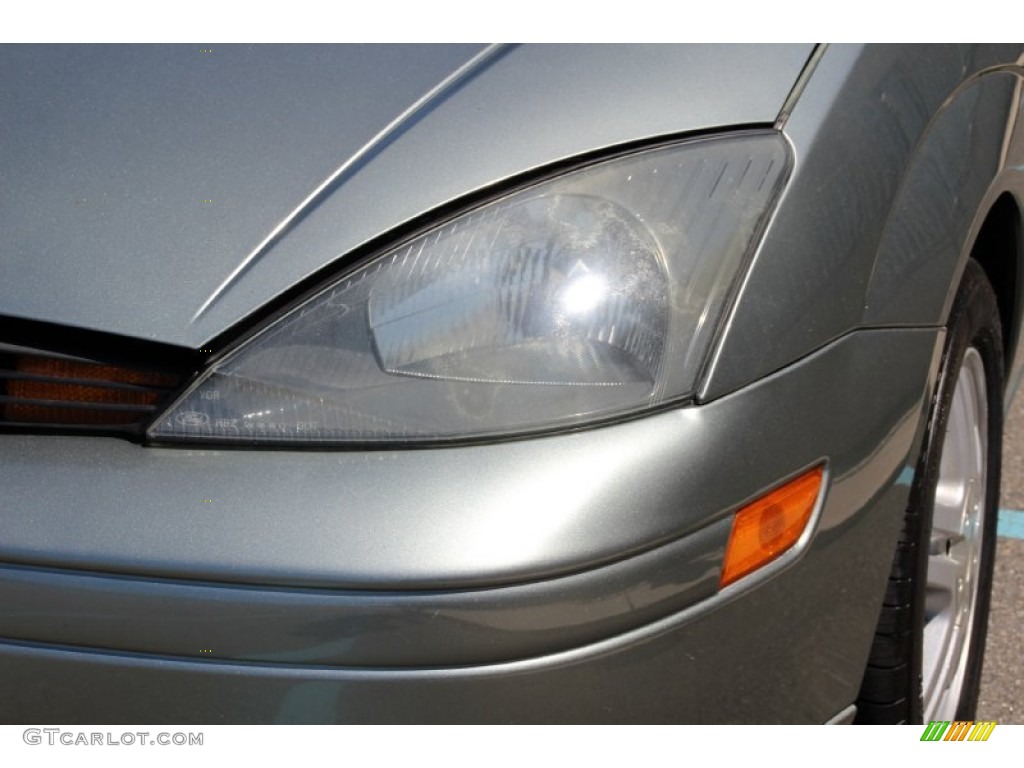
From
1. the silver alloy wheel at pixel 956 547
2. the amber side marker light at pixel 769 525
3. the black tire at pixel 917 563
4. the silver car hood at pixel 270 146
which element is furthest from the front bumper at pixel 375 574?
the silver alloy wheel at pixel 956 547

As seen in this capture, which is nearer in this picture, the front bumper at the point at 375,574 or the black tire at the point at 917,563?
the front bumper at the point at 375,574

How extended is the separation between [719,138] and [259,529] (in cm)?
67

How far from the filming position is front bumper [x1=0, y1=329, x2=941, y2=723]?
1.32m

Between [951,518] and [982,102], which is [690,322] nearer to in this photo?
[982,102]

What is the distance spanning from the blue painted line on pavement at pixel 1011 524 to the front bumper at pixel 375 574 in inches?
70.3

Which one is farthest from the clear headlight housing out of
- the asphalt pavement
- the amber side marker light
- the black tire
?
the asphalt pavement

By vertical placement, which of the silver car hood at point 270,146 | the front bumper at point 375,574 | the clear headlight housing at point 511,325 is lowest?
the front bumper at point 375,574

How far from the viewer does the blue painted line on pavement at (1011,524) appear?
2984 mm

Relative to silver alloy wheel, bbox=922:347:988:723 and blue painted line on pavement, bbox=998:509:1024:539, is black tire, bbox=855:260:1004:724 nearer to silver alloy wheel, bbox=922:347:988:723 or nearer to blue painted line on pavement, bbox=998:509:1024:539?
silver alloy wheel, bbox=922:347:988:723

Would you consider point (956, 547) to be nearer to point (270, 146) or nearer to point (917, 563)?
point (917, 563)

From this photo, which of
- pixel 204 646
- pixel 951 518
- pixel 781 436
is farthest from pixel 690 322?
pixel 951 518

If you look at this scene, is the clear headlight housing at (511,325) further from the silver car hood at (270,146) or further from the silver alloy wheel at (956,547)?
the silver alloy wheel at (956,547)

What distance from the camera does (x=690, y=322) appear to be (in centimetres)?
142

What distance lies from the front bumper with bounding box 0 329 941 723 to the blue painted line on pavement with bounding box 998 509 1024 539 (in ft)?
5.86
